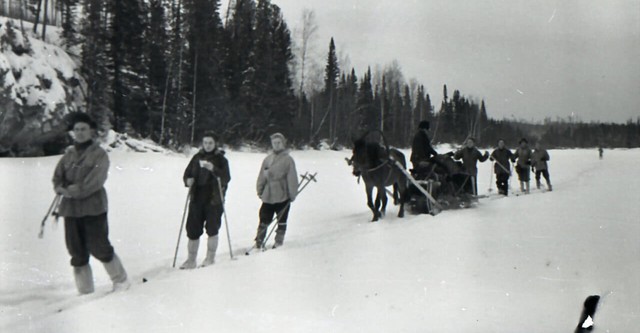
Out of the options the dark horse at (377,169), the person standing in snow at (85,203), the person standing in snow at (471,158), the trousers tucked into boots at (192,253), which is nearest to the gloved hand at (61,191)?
the person standing in snow at (85,203)

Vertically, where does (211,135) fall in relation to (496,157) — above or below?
above

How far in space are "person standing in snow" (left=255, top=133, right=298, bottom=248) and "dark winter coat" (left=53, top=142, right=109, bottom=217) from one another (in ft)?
7.93

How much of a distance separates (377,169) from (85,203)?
5010mm

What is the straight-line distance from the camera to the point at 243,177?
649cm

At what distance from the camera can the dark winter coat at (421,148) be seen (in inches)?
249

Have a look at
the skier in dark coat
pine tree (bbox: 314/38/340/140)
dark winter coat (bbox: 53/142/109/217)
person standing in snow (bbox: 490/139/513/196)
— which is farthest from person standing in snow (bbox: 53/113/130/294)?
person standing in snow (bbox: 490/139/513/196)

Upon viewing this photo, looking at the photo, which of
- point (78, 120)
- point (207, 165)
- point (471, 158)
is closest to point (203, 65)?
point (78, 120)

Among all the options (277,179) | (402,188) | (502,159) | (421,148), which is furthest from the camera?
(502,159)

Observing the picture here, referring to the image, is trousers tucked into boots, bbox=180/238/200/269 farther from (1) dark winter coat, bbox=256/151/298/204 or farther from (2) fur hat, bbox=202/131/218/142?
(2) fur hat, bbox=202/131/218/142

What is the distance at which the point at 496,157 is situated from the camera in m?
11.0

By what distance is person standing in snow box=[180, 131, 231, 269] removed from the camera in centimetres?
512

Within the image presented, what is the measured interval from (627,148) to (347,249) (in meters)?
2.69

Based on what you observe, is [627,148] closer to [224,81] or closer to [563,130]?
[563,130]

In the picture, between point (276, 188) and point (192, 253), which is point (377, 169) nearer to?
point (276, 188)
